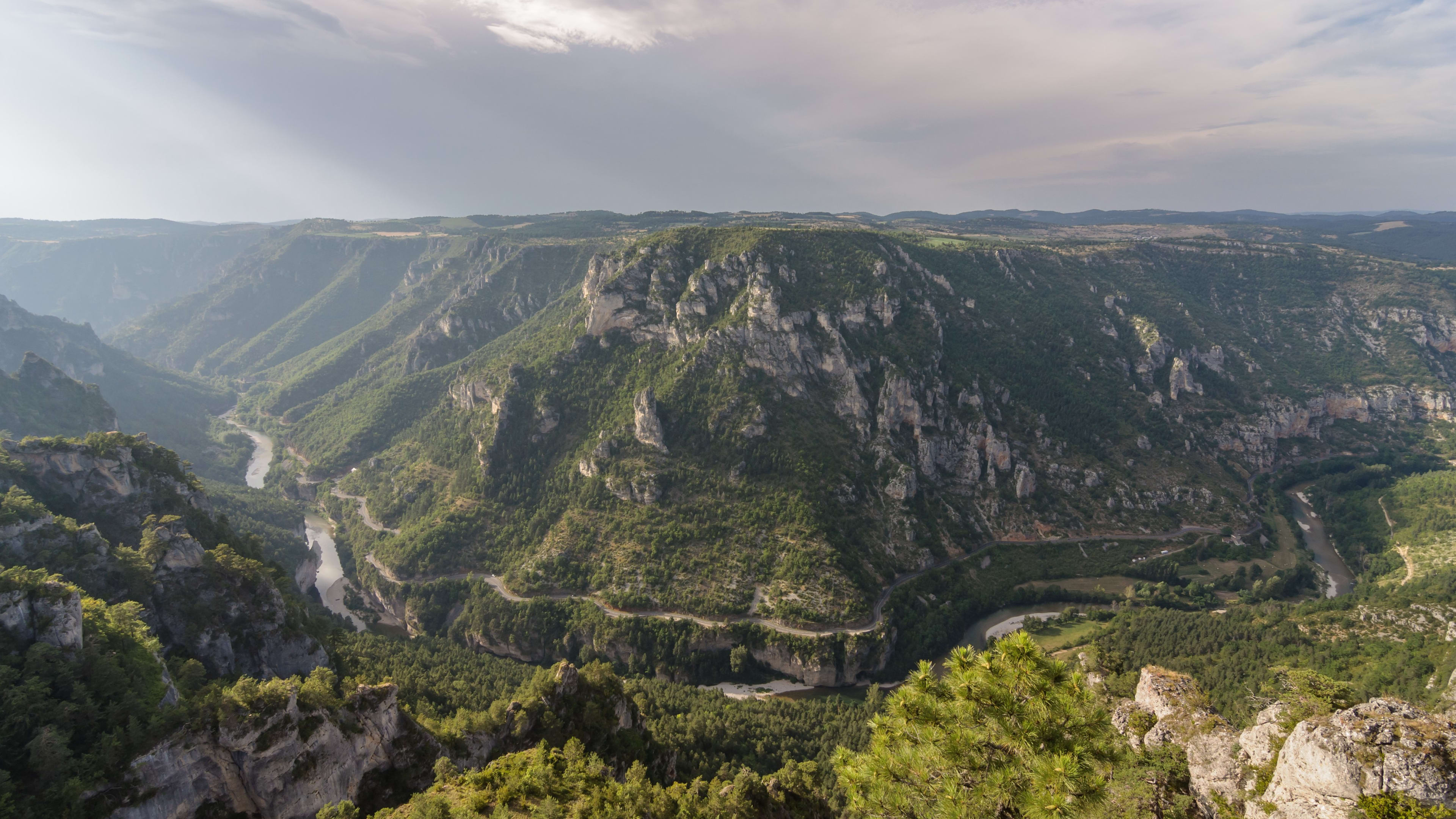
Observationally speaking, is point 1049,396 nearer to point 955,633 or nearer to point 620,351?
point 955,633

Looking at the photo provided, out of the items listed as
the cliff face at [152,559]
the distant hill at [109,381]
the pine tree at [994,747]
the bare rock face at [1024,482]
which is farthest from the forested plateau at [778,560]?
the bare rock face at [1024,482]

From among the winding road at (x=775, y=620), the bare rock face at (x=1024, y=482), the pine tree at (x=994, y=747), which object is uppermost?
the pine tree at (x=994, y=747)

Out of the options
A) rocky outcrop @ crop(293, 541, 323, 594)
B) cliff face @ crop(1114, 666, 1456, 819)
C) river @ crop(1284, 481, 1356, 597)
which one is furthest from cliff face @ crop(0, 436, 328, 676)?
river @ crop(1284, 481, 1356, 597)

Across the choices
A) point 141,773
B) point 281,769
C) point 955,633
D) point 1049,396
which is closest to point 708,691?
point 955,633

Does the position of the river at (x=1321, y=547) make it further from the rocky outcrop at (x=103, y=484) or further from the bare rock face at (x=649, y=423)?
the rocky outcrop at (x=103, y=484)

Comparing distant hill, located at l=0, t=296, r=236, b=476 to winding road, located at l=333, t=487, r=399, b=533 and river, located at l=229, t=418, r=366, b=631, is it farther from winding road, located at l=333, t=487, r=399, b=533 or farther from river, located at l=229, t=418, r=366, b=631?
winding road, located at l=333, t=487, r=399, b=533

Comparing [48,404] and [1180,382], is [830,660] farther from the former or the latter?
[48,404]
